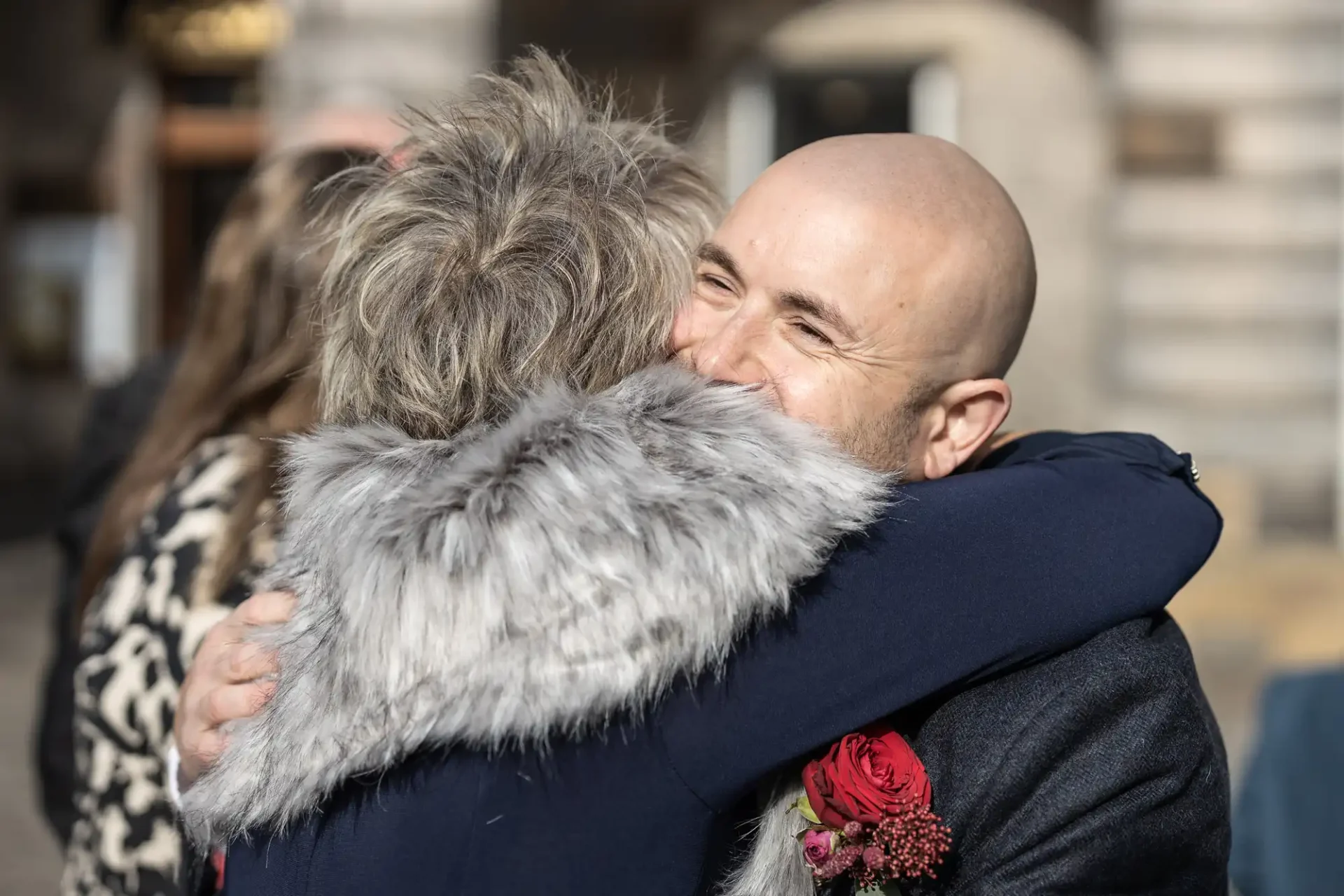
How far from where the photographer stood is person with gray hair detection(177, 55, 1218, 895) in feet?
3.69

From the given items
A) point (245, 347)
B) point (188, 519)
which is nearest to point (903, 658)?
point (188, 519)

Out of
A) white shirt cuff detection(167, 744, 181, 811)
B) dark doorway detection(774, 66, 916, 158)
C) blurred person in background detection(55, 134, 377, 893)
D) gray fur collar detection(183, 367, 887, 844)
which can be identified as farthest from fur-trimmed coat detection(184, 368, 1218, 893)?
dark doorway detection(774, 66, 916, 158)

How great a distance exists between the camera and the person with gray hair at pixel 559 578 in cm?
112

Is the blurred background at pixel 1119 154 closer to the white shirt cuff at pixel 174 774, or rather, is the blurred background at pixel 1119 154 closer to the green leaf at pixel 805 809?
the white shirt cuff at pixel 174 774

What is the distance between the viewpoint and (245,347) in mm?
2270

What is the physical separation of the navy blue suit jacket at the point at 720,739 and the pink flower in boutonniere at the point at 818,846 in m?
0.08

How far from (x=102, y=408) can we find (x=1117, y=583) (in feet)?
7.39

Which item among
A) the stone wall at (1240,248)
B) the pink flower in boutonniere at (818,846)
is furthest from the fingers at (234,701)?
the stone wall at (1240,248)

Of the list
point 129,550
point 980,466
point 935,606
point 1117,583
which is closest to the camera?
point 935,606

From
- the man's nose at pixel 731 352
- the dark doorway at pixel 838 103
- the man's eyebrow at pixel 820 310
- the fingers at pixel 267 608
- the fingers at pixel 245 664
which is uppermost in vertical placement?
the dark doorway at pixel 838 103

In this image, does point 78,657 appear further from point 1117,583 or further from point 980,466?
point 1117,583

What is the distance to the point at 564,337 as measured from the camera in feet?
4.25

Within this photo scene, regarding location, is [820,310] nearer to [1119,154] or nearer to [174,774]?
[174,774]

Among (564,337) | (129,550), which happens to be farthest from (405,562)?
(129,550)
